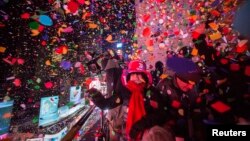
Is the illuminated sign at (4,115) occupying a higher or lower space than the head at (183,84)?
lower

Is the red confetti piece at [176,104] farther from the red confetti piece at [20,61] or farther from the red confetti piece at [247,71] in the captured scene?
the red confetti piece at [20,61]

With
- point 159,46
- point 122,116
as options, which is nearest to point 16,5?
point 122,116

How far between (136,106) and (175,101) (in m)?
0.68

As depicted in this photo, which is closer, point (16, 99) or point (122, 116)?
point (122, 116)

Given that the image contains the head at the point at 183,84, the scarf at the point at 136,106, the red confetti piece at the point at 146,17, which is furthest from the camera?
the red confetti piece at the point at 146,17

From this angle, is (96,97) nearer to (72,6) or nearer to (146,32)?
(72,6)

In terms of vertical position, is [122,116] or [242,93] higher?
[242,93]

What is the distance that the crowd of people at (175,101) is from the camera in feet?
9.27

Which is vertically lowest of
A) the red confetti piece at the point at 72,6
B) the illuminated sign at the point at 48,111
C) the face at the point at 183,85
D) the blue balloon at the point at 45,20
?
the illuminated sign at the point at 48,111

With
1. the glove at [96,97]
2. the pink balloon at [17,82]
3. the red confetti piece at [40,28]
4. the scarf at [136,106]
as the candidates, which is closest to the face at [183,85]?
the scarf at [136,106]

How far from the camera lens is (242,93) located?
3.19 meters

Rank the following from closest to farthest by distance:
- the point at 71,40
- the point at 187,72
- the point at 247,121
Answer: the point at 247,121 < the point at 187,72 < the point at 71,40

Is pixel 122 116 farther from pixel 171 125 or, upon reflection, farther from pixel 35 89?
pixel 35 89

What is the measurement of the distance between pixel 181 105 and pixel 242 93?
0.93m
